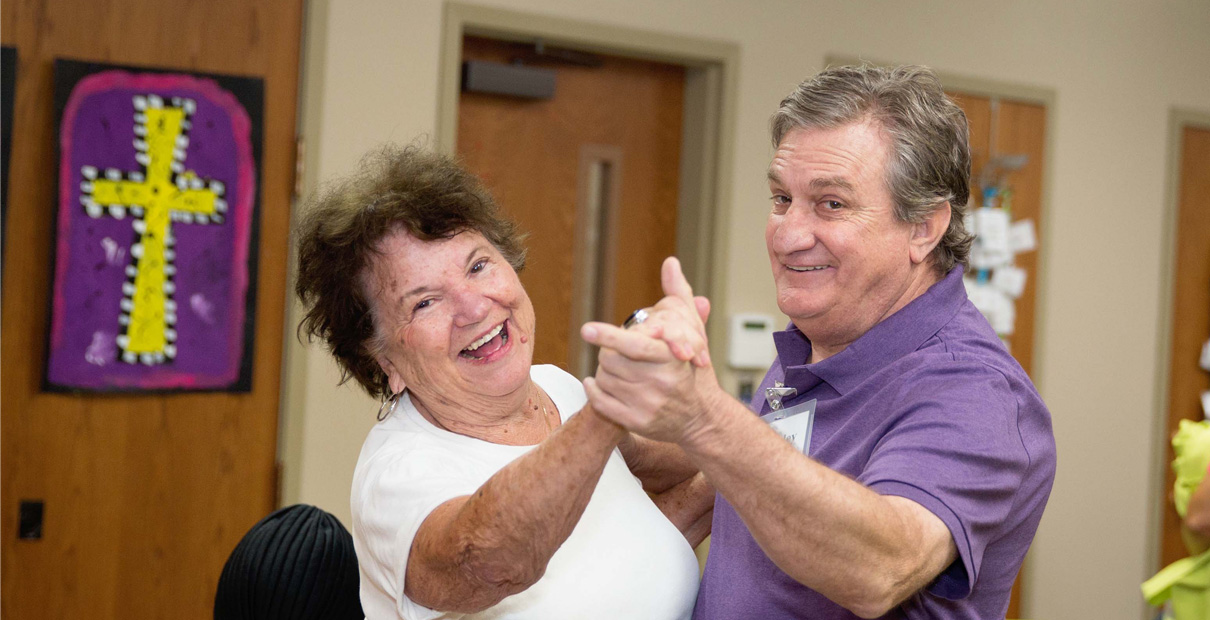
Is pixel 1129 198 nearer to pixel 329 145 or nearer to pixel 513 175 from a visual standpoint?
pixel 513 175

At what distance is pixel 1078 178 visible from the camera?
4109 millimetres

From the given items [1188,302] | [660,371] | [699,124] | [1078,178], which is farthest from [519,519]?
[1188,302]

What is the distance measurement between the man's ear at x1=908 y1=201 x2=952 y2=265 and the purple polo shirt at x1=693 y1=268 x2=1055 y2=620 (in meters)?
0.05

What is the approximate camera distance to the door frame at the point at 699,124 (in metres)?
3.14

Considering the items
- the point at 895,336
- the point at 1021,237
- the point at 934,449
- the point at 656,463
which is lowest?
the point at 656,463

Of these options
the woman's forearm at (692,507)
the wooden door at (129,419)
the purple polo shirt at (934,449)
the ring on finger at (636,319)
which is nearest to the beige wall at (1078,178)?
the wooden door at (129,419)

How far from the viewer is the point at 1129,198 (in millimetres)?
4223

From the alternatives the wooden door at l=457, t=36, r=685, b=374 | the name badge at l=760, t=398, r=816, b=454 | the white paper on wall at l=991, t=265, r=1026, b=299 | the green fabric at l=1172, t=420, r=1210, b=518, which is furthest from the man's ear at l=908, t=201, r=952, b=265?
the white paper on wall at l=991, t=265, r=1026, b=299

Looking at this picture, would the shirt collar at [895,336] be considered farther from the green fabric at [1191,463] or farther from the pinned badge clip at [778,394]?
the green fabric at [1191,463]

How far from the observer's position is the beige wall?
3.43 m

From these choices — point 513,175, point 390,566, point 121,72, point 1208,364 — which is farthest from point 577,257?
point 1208,364

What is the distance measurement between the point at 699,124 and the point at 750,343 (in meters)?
0.76

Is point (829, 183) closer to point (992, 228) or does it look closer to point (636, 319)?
point (636, 319)

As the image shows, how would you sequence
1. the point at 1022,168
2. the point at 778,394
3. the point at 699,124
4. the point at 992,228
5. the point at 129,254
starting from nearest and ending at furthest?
the point at 778,394, the point at 129,254, the point at 699,124, the point at 992,228, the point at 1022,168
